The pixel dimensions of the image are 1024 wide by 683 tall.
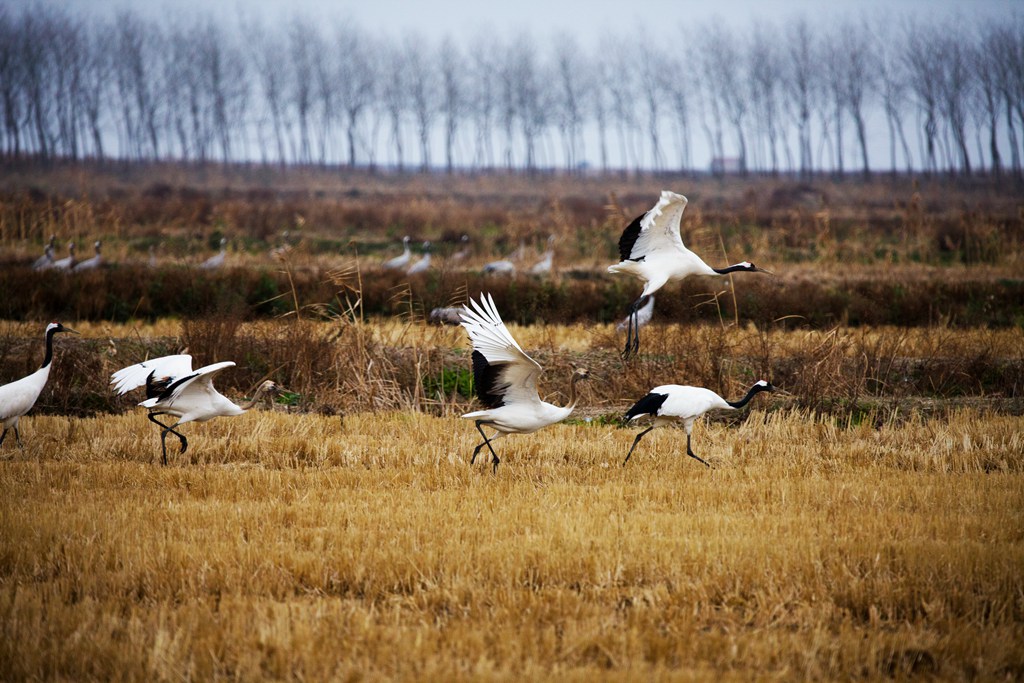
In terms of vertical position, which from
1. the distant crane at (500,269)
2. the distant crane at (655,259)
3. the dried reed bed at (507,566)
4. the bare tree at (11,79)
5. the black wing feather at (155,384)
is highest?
the bare tree at (11,79)

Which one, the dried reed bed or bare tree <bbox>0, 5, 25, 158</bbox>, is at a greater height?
bare tree <bbox>0, 5, 25, 158</bbox>

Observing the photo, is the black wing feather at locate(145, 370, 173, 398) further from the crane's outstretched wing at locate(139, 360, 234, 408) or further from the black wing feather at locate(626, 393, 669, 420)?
the black wing feather at locate(626, 393, 669, 420)

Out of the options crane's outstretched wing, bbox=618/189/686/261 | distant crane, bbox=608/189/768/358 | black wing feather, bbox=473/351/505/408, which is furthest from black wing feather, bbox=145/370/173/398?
crane's outstretched wing, bbox=618/189/686/261

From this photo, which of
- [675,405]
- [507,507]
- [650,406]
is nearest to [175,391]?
[507,507]

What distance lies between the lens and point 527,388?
8.33m

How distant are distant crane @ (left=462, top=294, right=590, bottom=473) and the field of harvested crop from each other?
1.65 feet

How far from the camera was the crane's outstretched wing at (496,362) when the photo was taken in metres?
7.64

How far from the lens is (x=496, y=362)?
7941 millimetres

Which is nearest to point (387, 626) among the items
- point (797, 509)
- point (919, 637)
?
point (919, 637)

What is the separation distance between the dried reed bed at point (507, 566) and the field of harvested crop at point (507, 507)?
2cm

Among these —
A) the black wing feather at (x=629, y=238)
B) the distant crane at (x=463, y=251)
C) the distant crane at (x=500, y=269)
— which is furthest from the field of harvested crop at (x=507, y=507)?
the distant crane at (x=463, y=251)

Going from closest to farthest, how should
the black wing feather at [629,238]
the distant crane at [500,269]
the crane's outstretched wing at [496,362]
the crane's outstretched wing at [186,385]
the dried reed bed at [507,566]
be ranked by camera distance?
the dried reed bed at [507,566]
the crane's outstretched wing at [496,362]
the crane's outstretched wing at [186,385]
the black wing feather at [629,238]
the distant crane at [500,269]

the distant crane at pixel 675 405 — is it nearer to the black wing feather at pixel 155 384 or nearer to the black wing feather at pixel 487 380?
the black wing feather at pixel 487 380

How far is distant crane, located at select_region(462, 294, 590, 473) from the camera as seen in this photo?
7660 mm
